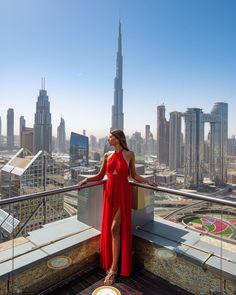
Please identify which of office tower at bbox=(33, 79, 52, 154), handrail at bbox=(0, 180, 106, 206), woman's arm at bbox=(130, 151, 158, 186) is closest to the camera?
handrail at bbox=(0, 180, 106, 206)

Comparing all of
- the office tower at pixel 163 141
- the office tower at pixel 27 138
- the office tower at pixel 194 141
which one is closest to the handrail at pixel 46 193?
the office tower at pixel 27 138

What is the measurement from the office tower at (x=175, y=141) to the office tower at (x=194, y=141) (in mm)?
5647

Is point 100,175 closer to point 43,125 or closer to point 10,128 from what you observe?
point 43,125

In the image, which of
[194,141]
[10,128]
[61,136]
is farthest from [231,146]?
[10,128]

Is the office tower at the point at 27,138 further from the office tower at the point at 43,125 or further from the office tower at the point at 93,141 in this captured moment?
the office tower at the point at 93,141

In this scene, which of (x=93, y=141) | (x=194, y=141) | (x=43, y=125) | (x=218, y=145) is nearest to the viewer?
(x=194, y=141)

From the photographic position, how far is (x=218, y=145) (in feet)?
142

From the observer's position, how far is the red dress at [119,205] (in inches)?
96.1

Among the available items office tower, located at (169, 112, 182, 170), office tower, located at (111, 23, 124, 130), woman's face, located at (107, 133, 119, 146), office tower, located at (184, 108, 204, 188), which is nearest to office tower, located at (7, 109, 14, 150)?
office tower, located at (169, 112, 182, 170)

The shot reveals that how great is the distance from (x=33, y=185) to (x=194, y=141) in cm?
3907

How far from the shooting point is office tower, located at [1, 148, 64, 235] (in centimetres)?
244

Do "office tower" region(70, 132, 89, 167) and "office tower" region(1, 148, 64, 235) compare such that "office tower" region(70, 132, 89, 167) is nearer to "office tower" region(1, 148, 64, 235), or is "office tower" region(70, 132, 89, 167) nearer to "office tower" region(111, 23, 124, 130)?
"office tower" region(1, 148, 64, 235)

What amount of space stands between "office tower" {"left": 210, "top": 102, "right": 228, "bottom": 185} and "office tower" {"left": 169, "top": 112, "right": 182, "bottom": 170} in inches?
292

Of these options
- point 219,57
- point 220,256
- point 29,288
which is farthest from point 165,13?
point 29,288
